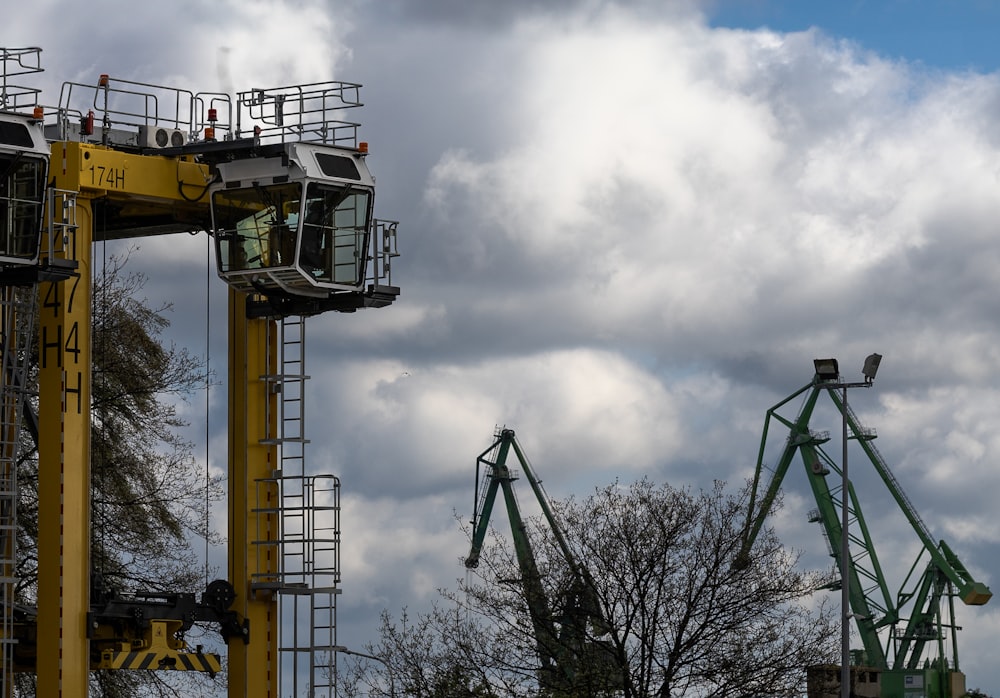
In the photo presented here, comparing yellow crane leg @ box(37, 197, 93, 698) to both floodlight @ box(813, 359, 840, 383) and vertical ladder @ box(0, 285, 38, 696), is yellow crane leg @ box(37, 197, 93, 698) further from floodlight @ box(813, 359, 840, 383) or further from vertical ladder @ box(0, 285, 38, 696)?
floodlight @ box(813, 359, 840, 383)

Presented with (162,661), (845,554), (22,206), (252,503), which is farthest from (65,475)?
(845,554)

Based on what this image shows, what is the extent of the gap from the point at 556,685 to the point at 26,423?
10931mm

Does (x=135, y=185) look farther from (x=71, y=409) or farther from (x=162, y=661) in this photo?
(x=162, y=661)

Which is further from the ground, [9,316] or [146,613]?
[9,316]

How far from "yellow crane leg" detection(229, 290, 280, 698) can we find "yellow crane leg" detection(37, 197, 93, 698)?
2742mm

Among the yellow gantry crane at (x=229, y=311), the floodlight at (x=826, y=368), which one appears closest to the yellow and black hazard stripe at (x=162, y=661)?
the yellow gantry crane at (x=229, y=311)

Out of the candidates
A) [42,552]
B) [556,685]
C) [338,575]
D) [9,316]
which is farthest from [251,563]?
[556,685]

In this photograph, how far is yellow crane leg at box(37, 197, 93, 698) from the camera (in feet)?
94.9

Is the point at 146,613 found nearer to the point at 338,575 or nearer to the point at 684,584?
the point at 338,575

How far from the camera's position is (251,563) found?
31.2m

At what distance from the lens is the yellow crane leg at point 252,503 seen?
102ft

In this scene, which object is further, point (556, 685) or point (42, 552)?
point (556, 685)

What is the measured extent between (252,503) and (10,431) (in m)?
3.96

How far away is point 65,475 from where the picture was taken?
2925 cm
